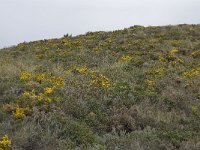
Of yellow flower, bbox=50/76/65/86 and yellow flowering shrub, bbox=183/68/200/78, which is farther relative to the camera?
yellow flowering shrub, bbox=183/68/200/78

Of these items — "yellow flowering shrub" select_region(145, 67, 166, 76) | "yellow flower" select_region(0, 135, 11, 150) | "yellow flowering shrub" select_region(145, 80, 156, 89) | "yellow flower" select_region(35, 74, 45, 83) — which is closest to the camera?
"yellow flower" select_region(0, 135, 11, 150)

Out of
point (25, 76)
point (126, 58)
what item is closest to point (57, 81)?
point (25, 76)

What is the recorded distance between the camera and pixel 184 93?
10.9 m

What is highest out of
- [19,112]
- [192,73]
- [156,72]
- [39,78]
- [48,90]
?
[39,78]

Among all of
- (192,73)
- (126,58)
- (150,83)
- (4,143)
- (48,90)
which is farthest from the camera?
(126,58)

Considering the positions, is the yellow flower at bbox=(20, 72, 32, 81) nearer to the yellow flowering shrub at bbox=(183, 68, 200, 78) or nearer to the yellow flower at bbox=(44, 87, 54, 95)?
the yellow flower at bbox=(44, 87, 54, 95)

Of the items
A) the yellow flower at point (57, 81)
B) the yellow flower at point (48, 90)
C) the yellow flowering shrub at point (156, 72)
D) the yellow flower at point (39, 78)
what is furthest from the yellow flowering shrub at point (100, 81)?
the yellow flowering shrub at point (156, 72)

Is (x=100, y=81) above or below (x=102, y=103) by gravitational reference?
above

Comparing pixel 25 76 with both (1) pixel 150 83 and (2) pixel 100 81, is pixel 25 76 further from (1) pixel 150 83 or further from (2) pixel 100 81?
(1) pixel 150 83

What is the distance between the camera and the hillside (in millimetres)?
7844

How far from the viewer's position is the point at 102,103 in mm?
9648

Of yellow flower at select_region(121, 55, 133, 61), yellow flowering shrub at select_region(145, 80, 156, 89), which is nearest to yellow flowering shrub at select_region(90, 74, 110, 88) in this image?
yellow flowering shrub at select_region(145, 80, 156, 89)

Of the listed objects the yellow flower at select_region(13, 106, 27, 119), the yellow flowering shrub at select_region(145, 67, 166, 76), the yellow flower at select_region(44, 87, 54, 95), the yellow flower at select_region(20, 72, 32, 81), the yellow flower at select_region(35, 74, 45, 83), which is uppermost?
the yellow flower at select_region(20, 72, 32, 81)

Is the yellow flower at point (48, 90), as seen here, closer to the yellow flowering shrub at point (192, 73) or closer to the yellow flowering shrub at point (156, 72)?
the yellow flowering shrub at point (156, 72)
